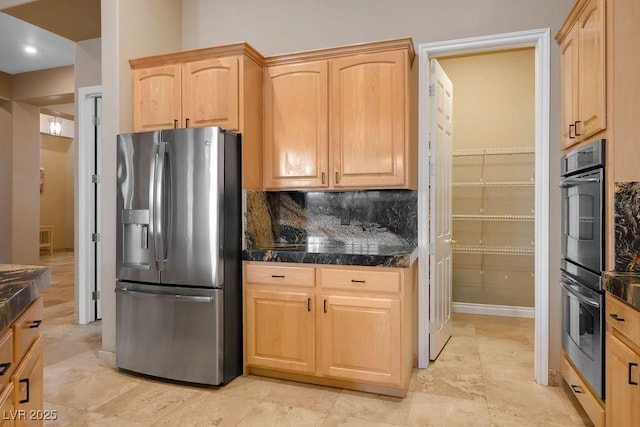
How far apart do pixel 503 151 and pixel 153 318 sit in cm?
388

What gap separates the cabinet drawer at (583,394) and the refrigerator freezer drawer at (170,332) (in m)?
2.12

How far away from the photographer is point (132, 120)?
10.7ft

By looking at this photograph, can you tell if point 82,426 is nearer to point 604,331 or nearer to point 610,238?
point 604,331

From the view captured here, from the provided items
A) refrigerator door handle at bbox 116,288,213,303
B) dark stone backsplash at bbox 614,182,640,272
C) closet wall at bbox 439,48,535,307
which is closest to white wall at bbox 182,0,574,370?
dark stone backsplash at bbox 614,182,640,272

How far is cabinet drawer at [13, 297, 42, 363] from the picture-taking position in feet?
4.12

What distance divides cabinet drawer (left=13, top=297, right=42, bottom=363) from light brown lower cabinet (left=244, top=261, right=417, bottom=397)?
1.49m

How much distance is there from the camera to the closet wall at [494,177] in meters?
4.58

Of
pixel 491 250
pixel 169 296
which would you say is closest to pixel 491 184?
pixel 491 250

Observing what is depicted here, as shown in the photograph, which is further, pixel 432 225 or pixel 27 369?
pixel 432 225

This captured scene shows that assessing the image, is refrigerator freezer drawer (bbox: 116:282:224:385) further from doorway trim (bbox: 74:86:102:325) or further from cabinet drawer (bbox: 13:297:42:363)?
doorway trim (bbox: 74:86:102:325)

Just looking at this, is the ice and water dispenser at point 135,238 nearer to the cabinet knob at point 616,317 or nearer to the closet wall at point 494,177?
the cabinet knob at point 616,317

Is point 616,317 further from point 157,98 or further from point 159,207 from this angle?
point 157,98

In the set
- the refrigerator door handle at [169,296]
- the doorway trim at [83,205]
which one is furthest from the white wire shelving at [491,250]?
the doorway trim at [83,205]

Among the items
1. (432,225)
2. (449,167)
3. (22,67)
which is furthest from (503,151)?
(22,67)
